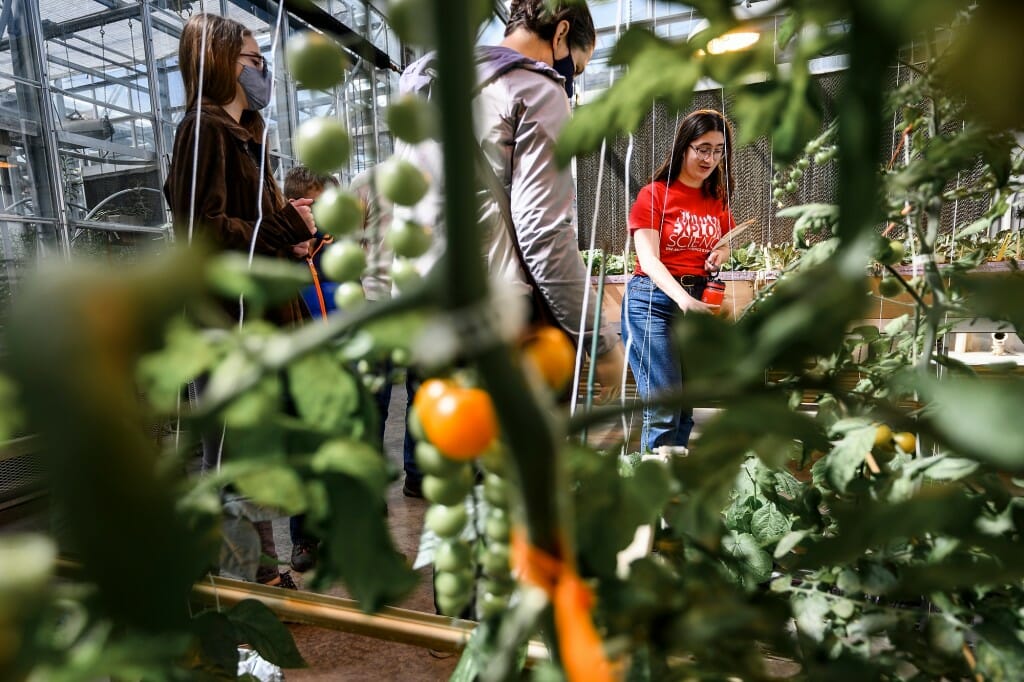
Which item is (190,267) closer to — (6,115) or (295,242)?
(295,242)

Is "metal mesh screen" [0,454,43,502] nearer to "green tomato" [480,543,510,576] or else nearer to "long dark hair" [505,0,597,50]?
"long dark hair" [505,0,597,50]

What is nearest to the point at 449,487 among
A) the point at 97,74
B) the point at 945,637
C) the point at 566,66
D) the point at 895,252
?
the point at 945,637

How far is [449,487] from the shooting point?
0.77 ft

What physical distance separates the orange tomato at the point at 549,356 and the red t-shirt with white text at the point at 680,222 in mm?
1514

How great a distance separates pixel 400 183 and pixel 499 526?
131mm

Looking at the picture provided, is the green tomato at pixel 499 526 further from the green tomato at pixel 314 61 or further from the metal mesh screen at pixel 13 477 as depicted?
the metal mesh screen at pixel 13 477

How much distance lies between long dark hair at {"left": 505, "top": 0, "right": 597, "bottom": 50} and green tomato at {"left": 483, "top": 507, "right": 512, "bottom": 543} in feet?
2.69

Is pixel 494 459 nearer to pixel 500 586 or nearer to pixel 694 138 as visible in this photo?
pixel 500 586

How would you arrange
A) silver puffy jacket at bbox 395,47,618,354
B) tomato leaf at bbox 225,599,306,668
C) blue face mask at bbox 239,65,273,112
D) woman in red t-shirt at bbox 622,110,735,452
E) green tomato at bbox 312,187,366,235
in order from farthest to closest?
woman in red t-shirt at bbox 622,110,735,452 < blue face mask at bbox 239,65,273,112 < silver puffy jacket at bbox 395,47,618,354 < tomato leaf at bbox 225,599,306,668 < green tomato at bbox 312,187,366,235

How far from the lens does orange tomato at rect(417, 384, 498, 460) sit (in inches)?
6.0

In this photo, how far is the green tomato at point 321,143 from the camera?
205mm

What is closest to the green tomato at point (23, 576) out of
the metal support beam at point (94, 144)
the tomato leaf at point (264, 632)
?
the tomato leaf at point (264, 632)

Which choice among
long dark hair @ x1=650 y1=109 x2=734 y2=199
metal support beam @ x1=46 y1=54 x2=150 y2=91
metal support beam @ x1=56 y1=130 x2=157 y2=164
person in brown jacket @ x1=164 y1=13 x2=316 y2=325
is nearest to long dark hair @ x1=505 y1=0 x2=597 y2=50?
person in brown jacket @ x1=164 y1=13 x2=316 y2=325

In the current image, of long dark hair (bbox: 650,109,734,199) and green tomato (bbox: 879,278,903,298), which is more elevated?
long dark hair (bbox: 650,109,734,199)
